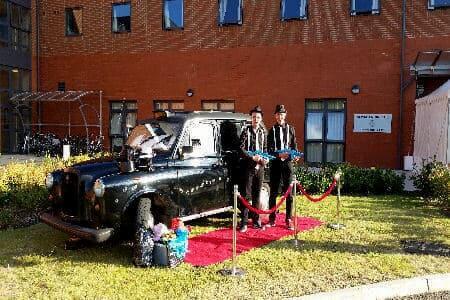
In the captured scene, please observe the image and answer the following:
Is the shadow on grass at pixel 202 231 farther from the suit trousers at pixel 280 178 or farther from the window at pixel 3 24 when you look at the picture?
the window at pixel 3 24

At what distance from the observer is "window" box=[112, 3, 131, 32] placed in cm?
2017

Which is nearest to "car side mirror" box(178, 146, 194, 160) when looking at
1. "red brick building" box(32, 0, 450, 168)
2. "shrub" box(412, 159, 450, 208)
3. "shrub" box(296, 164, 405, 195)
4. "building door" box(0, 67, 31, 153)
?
"shrub" box(296, 164, 405, 195)

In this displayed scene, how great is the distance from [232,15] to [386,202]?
1090 centimetres

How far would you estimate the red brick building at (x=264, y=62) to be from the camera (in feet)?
53.7

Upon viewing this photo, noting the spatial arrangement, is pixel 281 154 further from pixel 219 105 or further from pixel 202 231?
pixel 219 105

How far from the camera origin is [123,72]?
20141 mm

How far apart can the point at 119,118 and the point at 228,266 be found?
15482 mm

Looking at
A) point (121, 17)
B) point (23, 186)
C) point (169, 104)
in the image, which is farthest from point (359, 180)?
point (121, 17)

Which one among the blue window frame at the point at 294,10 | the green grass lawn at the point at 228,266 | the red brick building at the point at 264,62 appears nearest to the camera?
the green grass lawn at the point at 228,266

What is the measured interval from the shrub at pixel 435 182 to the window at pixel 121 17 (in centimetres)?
1370

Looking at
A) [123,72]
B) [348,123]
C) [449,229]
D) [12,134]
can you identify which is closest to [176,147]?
[449,229]

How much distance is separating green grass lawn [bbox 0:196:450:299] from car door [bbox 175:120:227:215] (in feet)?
2.35

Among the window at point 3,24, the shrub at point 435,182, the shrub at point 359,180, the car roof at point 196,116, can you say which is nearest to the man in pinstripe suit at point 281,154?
the car roof at point 196,116

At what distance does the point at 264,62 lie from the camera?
18.1m
